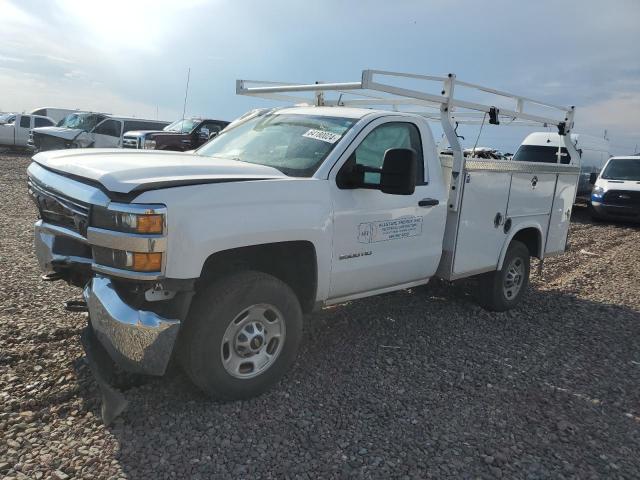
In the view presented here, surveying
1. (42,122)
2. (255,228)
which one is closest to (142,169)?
(255,228)

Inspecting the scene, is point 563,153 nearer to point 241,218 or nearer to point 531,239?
point 531,239

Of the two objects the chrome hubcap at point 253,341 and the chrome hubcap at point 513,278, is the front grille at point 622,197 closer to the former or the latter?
the chrome hubcap at point 513,278

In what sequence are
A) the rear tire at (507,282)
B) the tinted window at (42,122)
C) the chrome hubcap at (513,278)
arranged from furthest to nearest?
1. the tinted window at (42,122)
2. the chrome hubcap at (513,278)
3. the rear tire at (507,282)

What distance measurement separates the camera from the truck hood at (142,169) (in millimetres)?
2904

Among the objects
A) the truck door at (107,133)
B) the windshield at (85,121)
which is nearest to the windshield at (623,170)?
the truck door at (107,133)

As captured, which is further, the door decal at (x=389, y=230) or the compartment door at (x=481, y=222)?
the compartment door at (x=481, y=222)

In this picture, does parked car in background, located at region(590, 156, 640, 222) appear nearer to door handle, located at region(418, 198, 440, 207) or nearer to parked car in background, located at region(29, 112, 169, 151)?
door handle, located at region(418, 198, 440, 207)

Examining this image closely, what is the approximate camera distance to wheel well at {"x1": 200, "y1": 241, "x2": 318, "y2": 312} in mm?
3361

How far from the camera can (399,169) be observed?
3.52 meters

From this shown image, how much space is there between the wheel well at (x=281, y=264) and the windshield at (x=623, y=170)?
1368 centimetres

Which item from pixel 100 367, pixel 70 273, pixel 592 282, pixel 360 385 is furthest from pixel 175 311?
pixel 592 282

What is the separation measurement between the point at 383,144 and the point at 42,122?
25188mm

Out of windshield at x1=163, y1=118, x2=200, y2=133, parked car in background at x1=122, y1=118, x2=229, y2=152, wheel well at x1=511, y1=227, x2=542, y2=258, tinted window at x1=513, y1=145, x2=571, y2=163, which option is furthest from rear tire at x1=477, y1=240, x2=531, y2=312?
windshield at x1=163, y1=118, x2=200, y2=133

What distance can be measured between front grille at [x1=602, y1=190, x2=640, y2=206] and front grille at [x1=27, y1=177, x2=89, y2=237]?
14.0m
